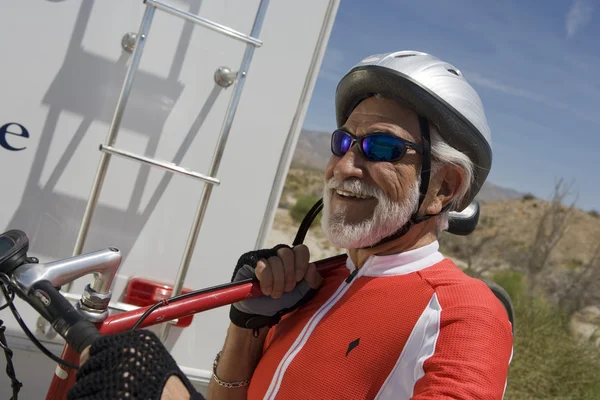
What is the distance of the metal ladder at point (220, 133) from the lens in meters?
2.17

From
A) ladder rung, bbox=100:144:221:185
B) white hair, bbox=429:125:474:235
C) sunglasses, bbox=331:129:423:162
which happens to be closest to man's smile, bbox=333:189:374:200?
sunglasses, bbox=331:129:423:162

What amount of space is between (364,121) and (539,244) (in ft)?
61.8

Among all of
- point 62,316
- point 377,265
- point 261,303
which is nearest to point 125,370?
point 62,316

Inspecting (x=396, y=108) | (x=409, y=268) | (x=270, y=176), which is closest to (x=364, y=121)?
(x=396, y=108)

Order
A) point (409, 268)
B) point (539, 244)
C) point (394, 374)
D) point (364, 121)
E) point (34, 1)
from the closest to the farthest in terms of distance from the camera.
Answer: point (394, 374), point (409, 268), point (364, 121), point (34, 1), point (539, 244)

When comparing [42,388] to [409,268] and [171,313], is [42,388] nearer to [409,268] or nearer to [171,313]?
[171,313]

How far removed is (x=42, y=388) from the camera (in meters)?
2.29

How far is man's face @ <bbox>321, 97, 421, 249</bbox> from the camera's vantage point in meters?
1.78

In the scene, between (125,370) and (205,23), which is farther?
(205,23)

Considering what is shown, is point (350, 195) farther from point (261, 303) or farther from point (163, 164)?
point (163, 164)

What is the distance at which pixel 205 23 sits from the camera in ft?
7.42

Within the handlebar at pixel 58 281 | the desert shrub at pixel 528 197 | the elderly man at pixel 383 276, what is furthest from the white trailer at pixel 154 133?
the desert shrub at pixel 528 197

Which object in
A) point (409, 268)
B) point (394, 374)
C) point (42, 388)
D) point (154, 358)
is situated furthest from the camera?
point (42, 388)

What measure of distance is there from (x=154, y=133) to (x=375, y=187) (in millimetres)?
975
